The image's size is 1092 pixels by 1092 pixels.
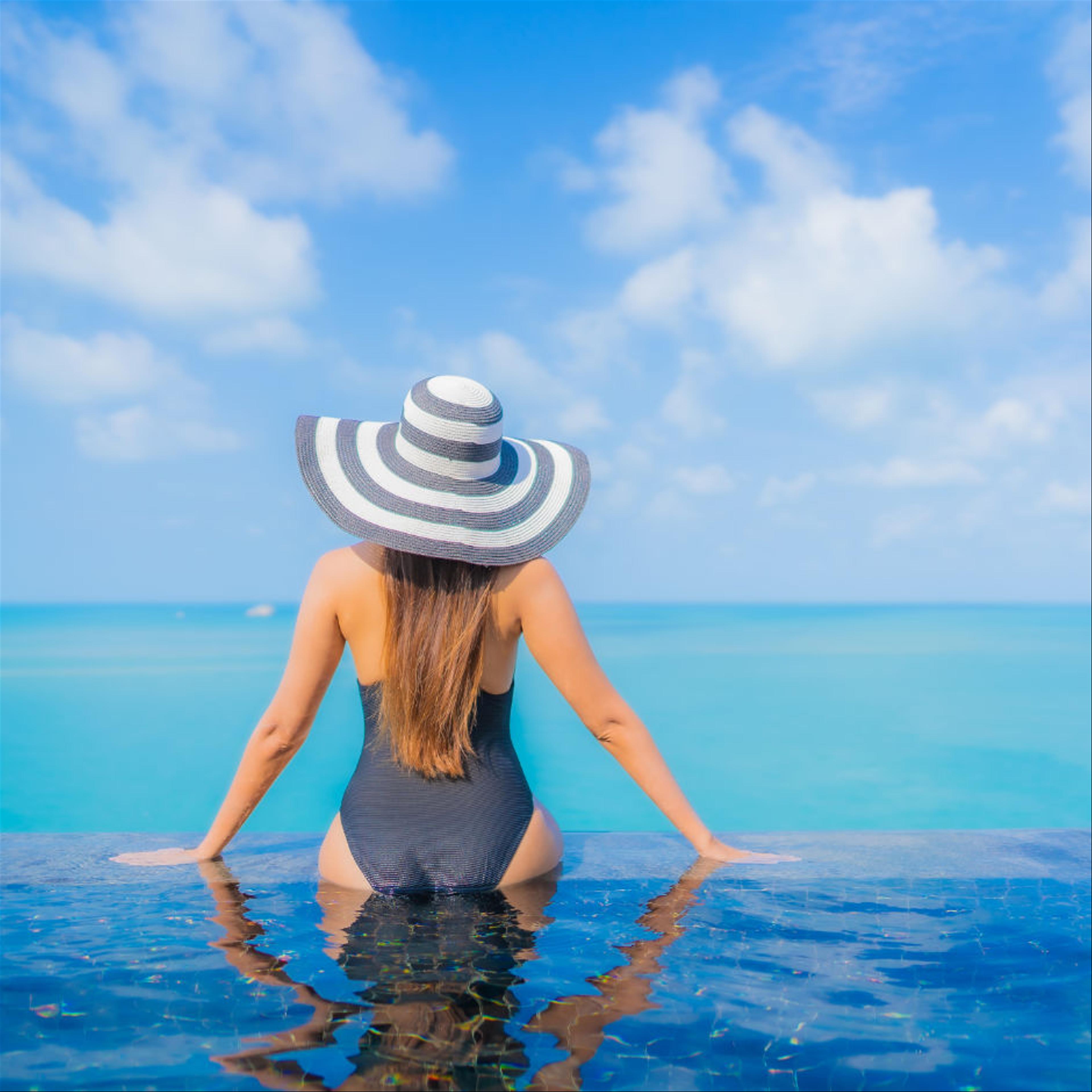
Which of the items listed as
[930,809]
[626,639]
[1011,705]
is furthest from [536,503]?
[626,639]

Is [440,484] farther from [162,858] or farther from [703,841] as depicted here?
[162,858]

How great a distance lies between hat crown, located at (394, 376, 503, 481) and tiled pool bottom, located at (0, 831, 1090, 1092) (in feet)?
4.21

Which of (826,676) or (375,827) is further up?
(826,676)

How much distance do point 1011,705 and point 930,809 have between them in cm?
998

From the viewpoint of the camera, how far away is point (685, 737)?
659 inches

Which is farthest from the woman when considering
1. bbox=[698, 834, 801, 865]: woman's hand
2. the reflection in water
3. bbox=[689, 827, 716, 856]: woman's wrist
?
bbox=[698, 834, 801, 865]: woman's hand

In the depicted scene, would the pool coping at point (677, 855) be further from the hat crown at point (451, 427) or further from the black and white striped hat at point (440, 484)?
the hat crown at point (451, 427)

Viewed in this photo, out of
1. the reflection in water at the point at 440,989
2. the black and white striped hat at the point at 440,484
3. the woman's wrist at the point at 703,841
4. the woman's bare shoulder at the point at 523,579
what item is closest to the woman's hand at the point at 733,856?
the woman's wrist at the point at 703,841

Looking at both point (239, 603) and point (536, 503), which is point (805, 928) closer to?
point (536, 503)

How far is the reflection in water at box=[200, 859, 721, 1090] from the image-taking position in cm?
181

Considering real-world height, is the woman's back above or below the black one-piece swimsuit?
above

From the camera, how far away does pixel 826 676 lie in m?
25.7

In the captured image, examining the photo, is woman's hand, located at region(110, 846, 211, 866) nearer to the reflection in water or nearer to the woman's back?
the reflection in water

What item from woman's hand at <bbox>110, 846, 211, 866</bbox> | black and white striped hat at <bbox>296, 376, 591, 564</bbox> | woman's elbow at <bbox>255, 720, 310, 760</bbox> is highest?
black and white striped hat at <bbox>296, 376, 591, 564</bbox>
